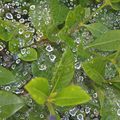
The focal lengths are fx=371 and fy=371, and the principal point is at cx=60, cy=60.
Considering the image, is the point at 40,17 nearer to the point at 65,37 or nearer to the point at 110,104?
the point at 65,37

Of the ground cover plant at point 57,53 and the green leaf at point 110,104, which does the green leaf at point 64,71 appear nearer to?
the ground cover plant at point 57,53

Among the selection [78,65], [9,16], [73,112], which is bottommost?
[73,112]

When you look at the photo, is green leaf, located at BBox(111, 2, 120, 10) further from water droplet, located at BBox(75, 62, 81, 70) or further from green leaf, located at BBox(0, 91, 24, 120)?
green leaf, located at BBox(0, 91, 24, 120)

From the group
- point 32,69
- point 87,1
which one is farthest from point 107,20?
point 32,69

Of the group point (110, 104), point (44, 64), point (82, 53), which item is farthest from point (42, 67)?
point (110, 104)

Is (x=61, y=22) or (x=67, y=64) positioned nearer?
(x=67, y=64)

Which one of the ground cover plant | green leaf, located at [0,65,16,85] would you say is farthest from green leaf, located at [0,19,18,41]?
green leaf, located at [0,65,16,85]

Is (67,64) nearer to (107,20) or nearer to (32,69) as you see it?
(32,69)
